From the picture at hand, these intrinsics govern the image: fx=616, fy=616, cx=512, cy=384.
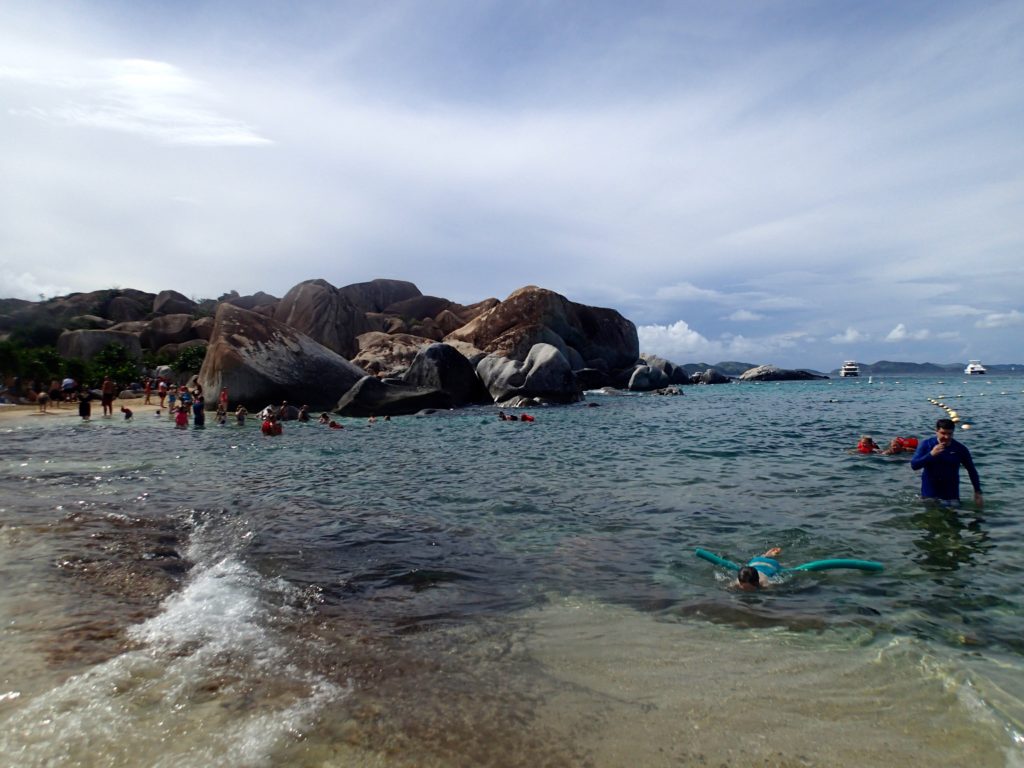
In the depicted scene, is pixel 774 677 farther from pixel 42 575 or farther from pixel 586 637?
pixel 42 575

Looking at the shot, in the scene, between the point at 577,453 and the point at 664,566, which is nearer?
the point at 664,566

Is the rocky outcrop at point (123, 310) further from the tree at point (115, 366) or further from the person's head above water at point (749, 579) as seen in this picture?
the person's head above water at point (749, 579)

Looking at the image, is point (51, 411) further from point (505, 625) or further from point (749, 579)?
point (749, 579)

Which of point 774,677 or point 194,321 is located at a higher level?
point 194,321

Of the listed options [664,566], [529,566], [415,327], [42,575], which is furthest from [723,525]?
[415,327]

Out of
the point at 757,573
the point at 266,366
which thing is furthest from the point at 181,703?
the point at 266,366

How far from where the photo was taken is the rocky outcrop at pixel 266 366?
88.7 feet

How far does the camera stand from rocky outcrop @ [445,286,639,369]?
176ft

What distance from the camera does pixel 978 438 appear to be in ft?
54.9

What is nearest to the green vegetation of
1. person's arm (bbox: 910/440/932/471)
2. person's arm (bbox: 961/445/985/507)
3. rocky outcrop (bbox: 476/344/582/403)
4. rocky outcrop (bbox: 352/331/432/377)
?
rocky outcrop (bbox: 352/331/432/377)

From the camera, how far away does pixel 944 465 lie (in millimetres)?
8688

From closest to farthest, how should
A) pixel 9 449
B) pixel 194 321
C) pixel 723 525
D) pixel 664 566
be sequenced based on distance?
pixel 664 566 → pixel 723 525 → pixel 9 449 → pixel 194 321

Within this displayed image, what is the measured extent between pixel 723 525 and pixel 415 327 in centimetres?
6089

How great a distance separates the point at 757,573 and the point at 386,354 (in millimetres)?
43925
